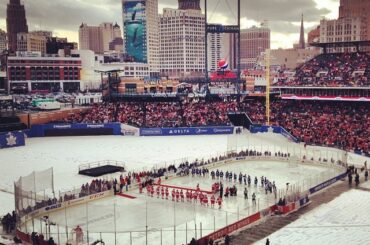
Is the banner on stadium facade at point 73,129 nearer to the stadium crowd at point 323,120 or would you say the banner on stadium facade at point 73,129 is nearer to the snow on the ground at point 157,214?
the stadium crowd at point 323,120

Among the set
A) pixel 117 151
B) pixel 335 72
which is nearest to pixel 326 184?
pixel 117 151

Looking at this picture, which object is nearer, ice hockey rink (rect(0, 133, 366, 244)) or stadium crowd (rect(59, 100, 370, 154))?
ice hockey rink (rect(0, 133, 366, 244))

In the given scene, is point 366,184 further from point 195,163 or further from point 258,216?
point 195,163

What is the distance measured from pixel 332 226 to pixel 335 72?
174 ft

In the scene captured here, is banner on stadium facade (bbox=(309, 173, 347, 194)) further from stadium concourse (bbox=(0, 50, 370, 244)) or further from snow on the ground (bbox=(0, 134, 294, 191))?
snow on the ground (bbox=(0, 134, 294, 191))

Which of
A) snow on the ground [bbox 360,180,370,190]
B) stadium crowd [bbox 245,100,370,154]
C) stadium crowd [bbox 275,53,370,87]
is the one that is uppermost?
stadium crowd [bbox 275,53,370,87]

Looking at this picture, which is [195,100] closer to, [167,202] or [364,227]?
[167,202]

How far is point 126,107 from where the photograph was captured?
8369 centimetres

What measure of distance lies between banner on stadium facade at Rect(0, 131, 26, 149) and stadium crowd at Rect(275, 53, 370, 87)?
Answer: 43.7 metres

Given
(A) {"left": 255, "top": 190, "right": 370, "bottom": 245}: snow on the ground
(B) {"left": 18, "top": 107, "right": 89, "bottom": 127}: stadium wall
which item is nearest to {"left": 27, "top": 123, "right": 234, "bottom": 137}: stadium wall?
(B) {"left": 18, "top": 107, "right": 89, "bottom": 127}: stadium wall

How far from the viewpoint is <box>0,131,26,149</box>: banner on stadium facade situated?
202ft

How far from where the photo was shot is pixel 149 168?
1763 inches

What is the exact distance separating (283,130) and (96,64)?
4995 inches

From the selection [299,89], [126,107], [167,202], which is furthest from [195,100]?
[167,202]
